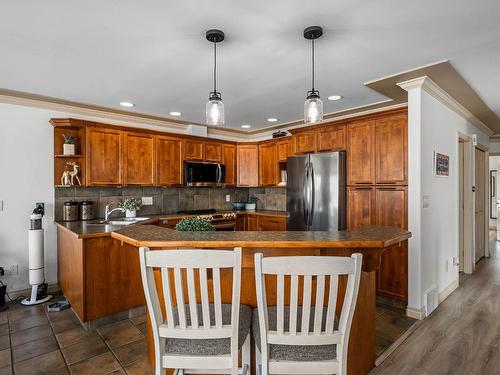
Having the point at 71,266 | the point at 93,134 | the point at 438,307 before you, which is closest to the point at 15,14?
the point at 93,134

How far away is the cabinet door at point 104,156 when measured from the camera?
3764mm

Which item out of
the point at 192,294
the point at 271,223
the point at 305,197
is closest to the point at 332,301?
the point at 192,294

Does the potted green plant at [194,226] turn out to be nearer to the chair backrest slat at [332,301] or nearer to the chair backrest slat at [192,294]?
the chair backrest slat at [192,294]

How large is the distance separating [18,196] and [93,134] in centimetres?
113

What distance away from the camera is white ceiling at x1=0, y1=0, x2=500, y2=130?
181cm

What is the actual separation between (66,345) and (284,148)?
3831 millimetres

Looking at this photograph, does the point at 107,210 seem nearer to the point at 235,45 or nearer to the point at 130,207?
the point at 130,207

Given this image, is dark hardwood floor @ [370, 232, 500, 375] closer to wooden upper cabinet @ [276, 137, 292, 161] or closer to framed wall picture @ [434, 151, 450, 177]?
framed wall picture @ [434, 151, 450, 177]

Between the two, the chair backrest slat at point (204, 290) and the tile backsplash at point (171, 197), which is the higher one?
the tile backsplash at point (171, 197)

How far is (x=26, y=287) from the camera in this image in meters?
3.56

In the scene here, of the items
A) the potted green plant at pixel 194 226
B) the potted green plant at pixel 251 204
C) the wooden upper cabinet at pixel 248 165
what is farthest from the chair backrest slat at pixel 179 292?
the potted green plant at pixel 251 204

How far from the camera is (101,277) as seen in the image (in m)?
2.82

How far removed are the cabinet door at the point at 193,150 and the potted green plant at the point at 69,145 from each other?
1538mm

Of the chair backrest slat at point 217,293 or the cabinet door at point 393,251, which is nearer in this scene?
the chair backrest slat at point 217,293
